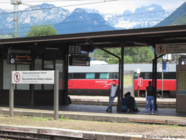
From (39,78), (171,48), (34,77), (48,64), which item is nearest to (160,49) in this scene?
(171,48)

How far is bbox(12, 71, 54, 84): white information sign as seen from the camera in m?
11.0

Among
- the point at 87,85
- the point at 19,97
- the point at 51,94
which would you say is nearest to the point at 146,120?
the point at 51,94

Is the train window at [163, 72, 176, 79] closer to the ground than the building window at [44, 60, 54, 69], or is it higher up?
closer to the ground

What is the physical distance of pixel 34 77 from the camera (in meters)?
11.3

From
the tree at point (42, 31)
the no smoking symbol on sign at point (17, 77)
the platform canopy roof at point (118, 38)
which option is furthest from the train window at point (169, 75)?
the tree at point (42, 31)

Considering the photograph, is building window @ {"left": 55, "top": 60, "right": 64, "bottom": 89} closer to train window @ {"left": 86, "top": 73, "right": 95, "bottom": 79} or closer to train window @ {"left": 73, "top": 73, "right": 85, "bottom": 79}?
train window @ {"left": 86, "top": 73, "right": 95, "bottom": 79}

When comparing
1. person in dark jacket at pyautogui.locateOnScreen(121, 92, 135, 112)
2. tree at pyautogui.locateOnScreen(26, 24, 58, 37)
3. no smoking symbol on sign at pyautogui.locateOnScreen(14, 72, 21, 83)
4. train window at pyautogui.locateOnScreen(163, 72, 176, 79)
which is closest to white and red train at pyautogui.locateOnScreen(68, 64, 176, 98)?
train window at pyautogui.locateOnScreen(163, 72, 176, 79)

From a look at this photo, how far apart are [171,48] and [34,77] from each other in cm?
635

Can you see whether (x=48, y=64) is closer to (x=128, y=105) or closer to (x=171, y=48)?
(x=128, y=105)

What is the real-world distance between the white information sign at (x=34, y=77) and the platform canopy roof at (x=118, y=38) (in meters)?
1.67

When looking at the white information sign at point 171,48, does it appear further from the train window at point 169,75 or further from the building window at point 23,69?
the train window at point 169,75

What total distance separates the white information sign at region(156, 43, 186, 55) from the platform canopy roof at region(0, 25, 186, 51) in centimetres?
32

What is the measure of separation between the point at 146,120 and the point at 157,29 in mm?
3504

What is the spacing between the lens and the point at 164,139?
718cm
